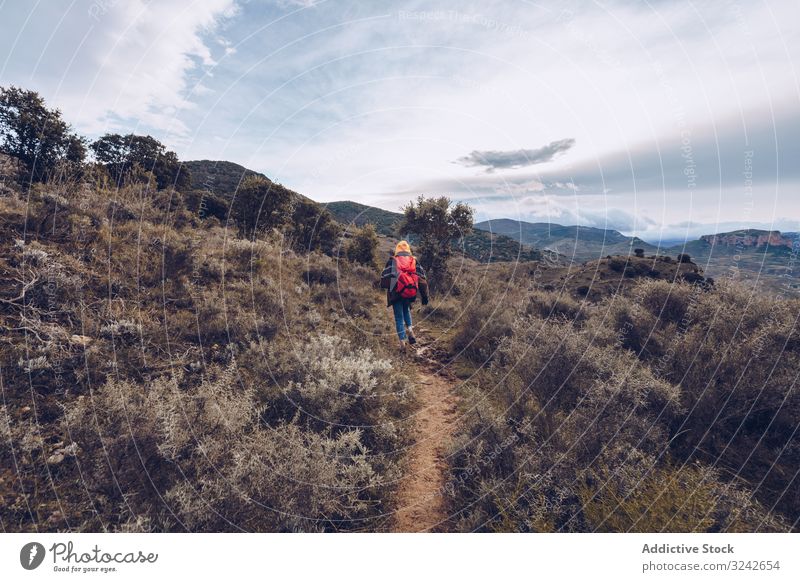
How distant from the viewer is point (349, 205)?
129000mm

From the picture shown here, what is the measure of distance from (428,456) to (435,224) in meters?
19.6

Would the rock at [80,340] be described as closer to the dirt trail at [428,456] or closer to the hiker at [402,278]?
the hiker at [402,278]

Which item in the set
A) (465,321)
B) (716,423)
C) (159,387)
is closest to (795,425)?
(716,423)

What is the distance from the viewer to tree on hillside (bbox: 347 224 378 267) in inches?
1101

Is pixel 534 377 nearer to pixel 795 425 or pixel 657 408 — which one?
pixel 657 408

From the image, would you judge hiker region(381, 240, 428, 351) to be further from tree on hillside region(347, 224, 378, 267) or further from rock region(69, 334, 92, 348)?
tree on hillside region(347, 224, 378, 267)

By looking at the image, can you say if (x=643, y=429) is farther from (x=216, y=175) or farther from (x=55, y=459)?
(x=216, y=175)

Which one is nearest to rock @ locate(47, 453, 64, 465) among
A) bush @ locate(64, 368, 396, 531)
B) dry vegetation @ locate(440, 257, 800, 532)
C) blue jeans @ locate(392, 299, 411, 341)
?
bush @ locate(64, 368, 396, 531)

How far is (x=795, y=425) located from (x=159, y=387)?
1147cm

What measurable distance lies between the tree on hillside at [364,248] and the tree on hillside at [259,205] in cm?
746

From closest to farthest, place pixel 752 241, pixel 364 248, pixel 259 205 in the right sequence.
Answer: pixel 752 241 < pixel 364 248 < pixel 259 205

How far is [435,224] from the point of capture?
23766 millimetres

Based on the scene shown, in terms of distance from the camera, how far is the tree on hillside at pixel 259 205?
92.6ft

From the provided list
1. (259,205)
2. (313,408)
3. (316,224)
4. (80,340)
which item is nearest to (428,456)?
(313,408)
